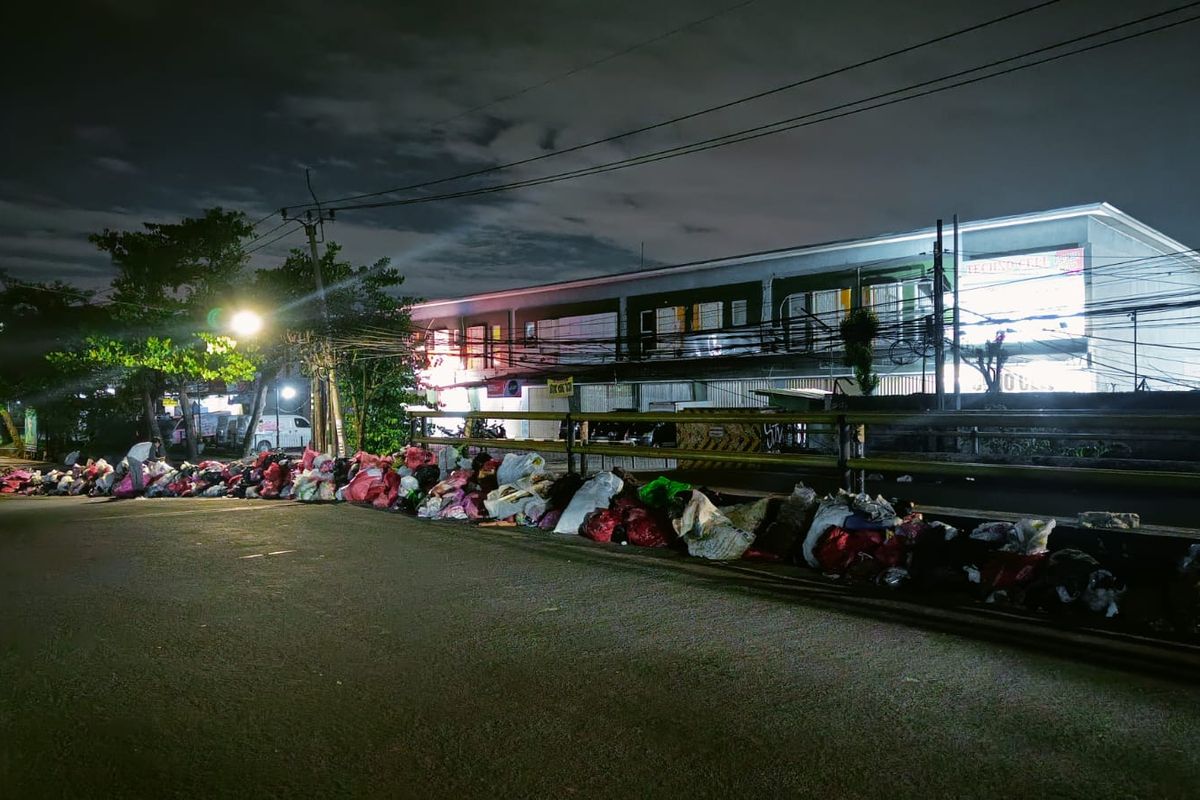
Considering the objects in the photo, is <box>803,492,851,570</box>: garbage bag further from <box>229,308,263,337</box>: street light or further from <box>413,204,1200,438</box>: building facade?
<box>229,308,263,337</box>: street light

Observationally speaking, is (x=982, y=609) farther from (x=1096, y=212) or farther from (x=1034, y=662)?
(x=1096, y=212)

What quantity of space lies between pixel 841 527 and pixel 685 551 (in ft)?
4.85

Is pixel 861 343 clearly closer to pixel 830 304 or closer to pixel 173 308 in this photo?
pixel 830 304

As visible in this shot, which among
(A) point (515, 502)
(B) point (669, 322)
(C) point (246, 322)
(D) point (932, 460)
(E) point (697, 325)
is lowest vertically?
(A) point (515, 502)

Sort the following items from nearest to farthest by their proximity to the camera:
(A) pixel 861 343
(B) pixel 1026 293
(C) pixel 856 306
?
(A) pixel 861 343
(B) pixel 1026 293
(C) pixel 856 306

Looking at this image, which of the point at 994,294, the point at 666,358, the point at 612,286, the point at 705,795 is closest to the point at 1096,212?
the point at 994,294

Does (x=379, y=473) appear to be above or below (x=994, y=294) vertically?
below

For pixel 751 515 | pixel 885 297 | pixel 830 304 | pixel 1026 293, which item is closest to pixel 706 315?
pixel 830 304

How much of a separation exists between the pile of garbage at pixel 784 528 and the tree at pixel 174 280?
11.9m

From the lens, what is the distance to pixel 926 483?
16.7 meters

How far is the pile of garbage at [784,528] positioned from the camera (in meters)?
A: 4.92

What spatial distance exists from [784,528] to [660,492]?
1562mm

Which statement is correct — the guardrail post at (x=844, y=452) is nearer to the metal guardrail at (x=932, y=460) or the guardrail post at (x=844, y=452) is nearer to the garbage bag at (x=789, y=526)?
the metal guardrail at (x=932, y=460)

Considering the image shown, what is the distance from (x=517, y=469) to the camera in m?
9.63
